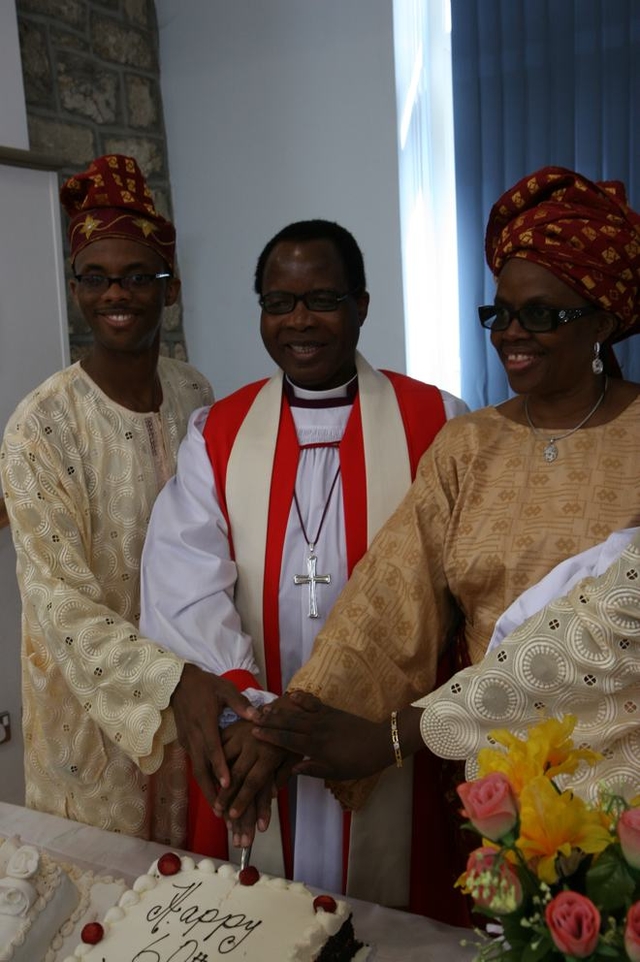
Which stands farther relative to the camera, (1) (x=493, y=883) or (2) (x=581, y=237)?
(2) (x=581, y=237)

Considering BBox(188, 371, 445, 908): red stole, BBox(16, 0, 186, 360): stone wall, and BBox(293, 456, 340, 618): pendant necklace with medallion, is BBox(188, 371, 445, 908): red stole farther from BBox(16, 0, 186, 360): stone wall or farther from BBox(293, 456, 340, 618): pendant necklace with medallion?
BBox(16, 0, 186, 360): stone wall

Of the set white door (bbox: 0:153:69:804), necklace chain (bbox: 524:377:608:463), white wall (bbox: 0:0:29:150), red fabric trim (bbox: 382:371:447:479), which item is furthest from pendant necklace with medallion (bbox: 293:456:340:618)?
white wall (bbox: 0:0:29:150)

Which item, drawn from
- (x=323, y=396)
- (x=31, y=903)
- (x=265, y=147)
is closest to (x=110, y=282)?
(x=323, y=396)

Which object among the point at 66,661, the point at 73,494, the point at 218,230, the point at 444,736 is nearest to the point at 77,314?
the point at 218,230

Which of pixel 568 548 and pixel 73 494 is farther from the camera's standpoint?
pixel 73 494

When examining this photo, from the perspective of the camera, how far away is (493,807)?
37.4 inches

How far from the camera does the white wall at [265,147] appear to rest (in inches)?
177

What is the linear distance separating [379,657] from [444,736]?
384mm

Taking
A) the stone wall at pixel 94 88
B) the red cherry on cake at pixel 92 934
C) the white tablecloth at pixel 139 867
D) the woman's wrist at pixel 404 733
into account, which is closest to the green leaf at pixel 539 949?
the white tablecloth at pixel 139 867

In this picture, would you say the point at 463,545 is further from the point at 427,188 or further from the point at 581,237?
the point at 427,188

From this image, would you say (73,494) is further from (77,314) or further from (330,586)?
(77,314)

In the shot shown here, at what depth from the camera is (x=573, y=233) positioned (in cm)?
185

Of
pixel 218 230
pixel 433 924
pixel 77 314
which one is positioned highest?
pixel 218 230

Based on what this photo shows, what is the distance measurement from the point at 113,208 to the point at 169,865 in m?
1.52
